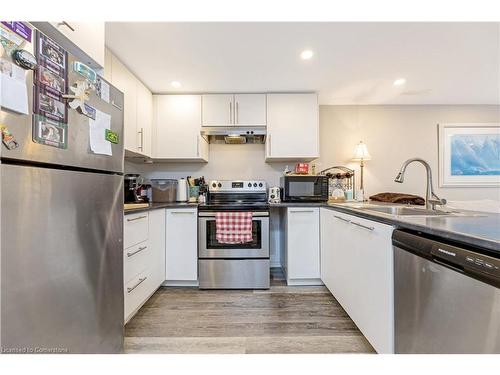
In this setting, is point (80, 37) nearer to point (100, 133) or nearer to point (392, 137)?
point (100, 133)

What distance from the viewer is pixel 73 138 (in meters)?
0.91

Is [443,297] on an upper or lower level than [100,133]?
lower

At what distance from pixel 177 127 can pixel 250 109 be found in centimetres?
86

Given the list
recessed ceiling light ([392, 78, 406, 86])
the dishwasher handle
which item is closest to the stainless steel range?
the dishwasher handle

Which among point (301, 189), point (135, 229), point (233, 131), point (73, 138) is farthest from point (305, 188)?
point (73, 138)

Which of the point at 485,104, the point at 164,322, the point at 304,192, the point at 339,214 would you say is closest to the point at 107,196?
the point at 164,322

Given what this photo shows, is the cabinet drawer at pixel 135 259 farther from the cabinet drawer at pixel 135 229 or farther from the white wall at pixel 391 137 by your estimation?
the white wall at pixel 391 137

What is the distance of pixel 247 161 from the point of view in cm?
302

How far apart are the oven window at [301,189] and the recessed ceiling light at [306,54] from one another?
1.20m

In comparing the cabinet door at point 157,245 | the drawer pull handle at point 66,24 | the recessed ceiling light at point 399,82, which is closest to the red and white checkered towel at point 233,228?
the cabinet door at point 157,245

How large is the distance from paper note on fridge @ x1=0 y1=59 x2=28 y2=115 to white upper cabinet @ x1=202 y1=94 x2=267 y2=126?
6.48 feet

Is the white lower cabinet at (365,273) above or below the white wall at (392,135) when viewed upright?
below

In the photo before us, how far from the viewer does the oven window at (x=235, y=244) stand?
7.47 feet
